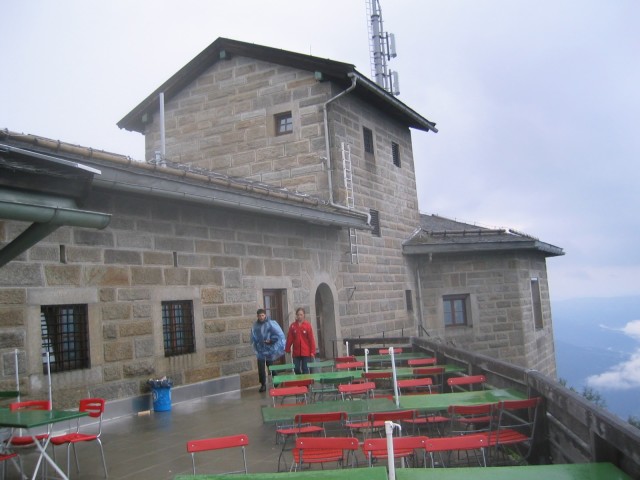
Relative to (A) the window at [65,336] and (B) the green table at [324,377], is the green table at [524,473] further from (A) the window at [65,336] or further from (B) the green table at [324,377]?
(A) the window at [65,336]

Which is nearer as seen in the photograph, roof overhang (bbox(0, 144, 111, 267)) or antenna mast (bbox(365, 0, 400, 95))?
roof overhang (bbox(0, 144, 111, 267))

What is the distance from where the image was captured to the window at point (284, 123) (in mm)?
13992

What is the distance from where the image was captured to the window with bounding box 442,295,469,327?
16853mm

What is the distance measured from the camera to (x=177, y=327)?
8.86m

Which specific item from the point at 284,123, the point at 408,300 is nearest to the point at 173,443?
the point at 284,123

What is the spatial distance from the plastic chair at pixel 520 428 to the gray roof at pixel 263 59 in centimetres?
907

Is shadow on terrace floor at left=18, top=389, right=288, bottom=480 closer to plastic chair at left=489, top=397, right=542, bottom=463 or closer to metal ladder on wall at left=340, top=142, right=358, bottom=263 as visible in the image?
plastic chair at left=489, top=397, right=542, bottom=463

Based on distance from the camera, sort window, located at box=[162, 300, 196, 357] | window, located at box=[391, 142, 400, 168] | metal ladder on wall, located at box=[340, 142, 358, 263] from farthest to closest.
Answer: window, located at box=[391, 142, 400, 168], metal ladder on wall, located at box=[340, 142, 358, 263], window, located at box=[162, 300, 196, 357]

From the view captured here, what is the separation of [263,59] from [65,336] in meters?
8.77

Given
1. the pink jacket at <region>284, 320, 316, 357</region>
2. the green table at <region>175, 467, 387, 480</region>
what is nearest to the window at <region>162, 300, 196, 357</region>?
the pink jacket at <region>284, 320, 316, 357</region>

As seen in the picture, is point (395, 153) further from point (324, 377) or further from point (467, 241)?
point (324, 377)

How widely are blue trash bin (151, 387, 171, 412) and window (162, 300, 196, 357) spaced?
59 cm

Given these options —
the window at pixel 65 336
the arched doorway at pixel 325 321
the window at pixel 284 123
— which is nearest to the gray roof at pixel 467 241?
the arched doorway at pixel 325 321

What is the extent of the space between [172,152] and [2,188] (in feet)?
39.1
